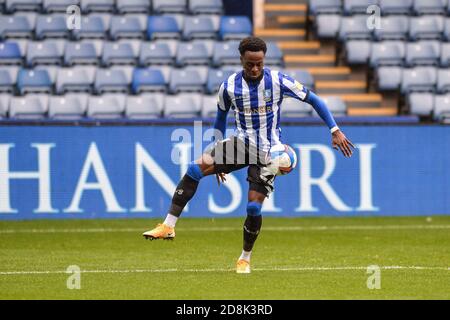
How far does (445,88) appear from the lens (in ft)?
68.9

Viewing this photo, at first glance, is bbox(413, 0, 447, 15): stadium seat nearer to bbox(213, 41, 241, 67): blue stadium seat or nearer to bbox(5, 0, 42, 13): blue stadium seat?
bbox(213, 41, 241, 67): blue stadium seat

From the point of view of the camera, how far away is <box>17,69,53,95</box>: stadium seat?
64.5 feet

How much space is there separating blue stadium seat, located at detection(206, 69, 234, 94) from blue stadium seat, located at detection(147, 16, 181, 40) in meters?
1.66

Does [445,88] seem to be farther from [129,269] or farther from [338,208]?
[129,269]

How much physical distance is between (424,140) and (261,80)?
7681 mm

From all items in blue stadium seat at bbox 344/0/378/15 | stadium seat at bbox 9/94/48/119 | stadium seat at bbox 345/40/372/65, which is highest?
blue stadium seat at bbox 344/0/378/15

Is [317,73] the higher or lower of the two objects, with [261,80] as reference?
higher

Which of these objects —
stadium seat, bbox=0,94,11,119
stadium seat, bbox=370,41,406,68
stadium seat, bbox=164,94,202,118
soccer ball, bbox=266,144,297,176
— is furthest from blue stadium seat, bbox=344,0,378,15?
soccer ball, bbox=266,144,297,176

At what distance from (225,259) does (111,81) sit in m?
8.04

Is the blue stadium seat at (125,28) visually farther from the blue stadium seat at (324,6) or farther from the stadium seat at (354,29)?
the stadium seat at (354,29)
